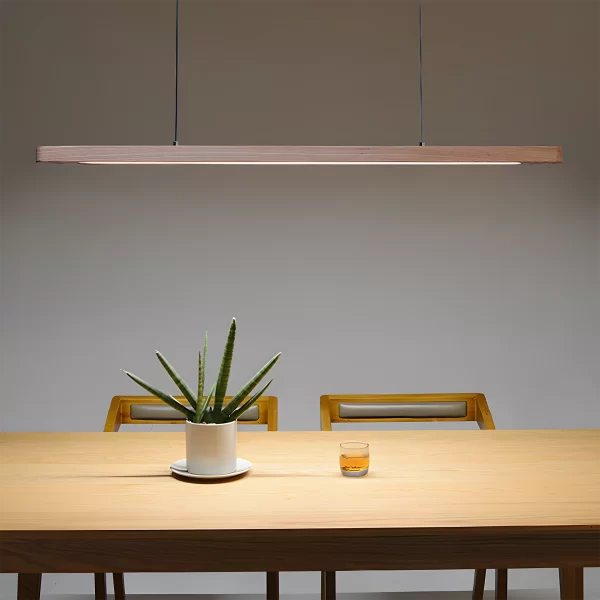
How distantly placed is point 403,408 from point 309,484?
3.19 feet

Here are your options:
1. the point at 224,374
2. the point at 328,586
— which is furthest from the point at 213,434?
the point at 328,586

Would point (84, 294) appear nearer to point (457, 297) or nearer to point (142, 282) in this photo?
point (142, 282)

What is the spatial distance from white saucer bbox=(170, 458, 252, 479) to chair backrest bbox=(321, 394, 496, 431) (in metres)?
0.74

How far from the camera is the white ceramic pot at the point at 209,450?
6.29ft

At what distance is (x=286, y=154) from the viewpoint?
1.98 metres

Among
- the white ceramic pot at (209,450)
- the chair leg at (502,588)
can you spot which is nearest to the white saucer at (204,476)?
the white ceramic pot at (209,450)

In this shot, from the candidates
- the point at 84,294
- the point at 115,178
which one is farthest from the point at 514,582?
the point at 115,178

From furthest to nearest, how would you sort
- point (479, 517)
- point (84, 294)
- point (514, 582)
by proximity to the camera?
point (84, 294) → point (514, 582) → point (479, 517)

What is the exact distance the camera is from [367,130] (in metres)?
3.56

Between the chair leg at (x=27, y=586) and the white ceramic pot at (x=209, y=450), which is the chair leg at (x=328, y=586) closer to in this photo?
the white ceramic pot at (x=209, y=450)

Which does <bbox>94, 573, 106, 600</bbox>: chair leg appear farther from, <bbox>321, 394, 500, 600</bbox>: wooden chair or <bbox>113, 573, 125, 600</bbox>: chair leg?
<bbox>321, 394, 500, 600</bbox>: wooden chair

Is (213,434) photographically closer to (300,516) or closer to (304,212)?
(300,516)

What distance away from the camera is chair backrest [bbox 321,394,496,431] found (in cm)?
275

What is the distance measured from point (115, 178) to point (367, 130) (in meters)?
1.23
